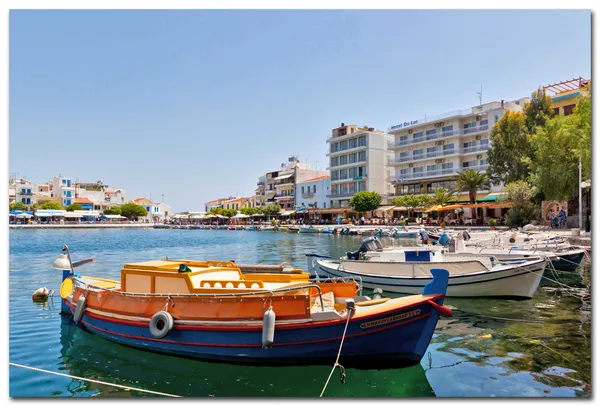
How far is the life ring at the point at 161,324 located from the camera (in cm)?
868

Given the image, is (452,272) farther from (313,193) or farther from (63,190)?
(63,190)

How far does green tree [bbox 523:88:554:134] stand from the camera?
1774 inches

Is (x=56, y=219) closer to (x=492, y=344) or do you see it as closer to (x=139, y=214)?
(x=139, y=214)

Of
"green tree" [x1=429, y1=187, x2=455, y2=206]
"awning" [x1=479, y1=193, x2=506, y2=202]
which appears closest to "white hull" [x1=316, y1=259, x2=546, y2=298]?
"awning" [x1=479, y1=193, x2=506, y2=202]

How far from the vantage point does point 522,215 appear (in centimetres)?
4031

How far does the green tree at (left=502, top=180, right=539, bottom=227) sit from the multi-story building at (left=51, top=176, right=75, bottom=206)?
9922 centimetres

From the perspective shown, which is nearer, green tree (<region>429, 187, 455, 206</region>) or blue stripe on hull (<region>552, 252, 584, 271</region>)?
blue stripe on hull (<region>552, 252, 584, 271</region>)

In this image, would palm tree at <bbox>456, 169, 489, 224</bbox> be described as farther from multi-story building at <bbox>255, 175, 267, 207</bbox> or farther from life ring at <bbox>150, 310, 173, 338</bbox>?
multi-story building at <bbox>255, 175, 267, 207</bbox>

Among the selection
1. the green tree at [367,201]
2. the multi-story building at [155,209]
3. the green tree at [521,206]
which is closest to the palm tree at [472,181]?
the green tree at [521,206]

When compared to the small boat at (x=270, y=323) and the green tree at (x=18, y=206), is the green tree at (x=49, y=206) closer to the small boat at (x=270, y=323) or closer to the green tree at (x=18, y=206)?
the green tree at (x=18, y=206)

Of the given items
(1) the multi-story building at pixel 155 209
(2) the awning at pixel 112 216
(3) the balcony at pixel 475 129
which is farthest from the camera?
(1) the multi-story building at pixel 155 209

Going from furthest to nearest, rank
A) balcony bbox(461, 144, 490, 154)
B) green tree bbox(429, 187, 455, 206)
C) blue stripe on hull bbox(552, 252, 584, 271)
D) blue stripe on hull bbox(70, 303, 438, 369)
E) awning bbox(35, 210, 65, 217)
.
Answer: awning bbox(35, 210, 65, 217) → balcony bbox(461, 144, 490, 154) → green tree bbox(429, 187, 455, 206) → blue stripe on hull bbox(552, 252, 584, 271) → blue stripe on hull bbox(70, 303, 438, 369)

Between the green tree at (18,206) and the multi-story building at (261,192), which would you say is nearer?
the green tree at (18,206)

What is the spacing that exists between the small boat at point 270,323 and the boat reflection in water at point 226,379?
178 millimetres
